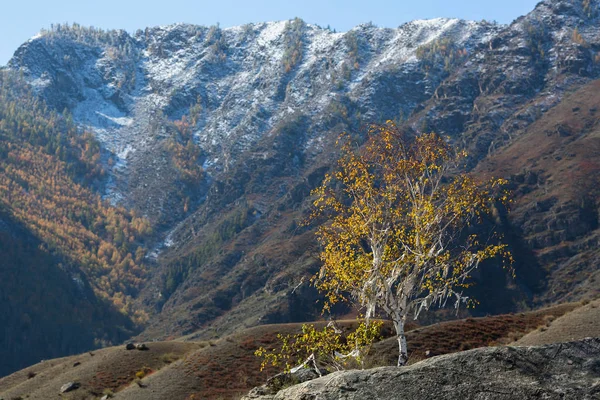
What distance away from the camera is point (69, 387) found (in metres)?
58.9

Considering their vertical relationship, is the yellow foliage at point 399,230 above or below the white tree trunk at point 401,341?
above

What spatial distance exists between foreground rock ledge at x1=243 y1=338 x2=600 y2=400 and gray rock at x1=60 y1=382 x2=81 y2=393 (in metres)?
52.4

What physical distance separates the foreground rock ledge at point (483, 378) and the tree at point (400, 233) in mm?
12591

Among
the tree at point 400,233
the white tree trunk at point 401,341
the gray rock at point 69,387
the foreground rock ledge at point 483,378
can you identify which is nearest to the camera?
the foreground rock ledge at point 483,378

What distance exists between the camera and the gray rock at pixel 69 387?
58.5 meters

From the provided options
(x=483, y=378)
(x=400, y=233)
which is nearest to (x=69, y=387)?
(x=400, y=233)

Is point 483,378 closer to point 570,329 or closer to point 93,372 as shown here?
point 570,329

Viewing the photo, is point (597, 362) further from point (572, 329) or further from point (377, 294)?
point (572, 329)

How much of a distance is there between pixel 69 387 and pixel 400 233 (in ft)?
143

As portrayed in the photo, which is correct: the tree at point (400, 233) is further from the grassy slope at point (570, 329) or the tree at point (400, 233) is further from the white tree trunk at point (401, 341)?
the grassy slope at point (570, 329)

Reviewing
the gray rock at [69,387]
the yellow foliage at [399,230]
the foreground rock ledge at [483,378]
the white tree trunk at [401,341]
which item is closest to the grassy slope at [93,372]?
Result: the gray rock at [69,387]

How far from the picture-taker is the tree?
26547 millimetres

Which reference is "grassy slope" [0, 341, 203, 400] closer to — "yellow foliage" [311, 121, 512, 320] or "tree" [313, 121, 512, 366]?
"yellow foliage" [311, 121, 512, 320]

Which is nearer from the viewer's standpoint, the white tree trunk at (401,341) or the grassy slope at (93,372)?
the white tree trunk at (401,341)
